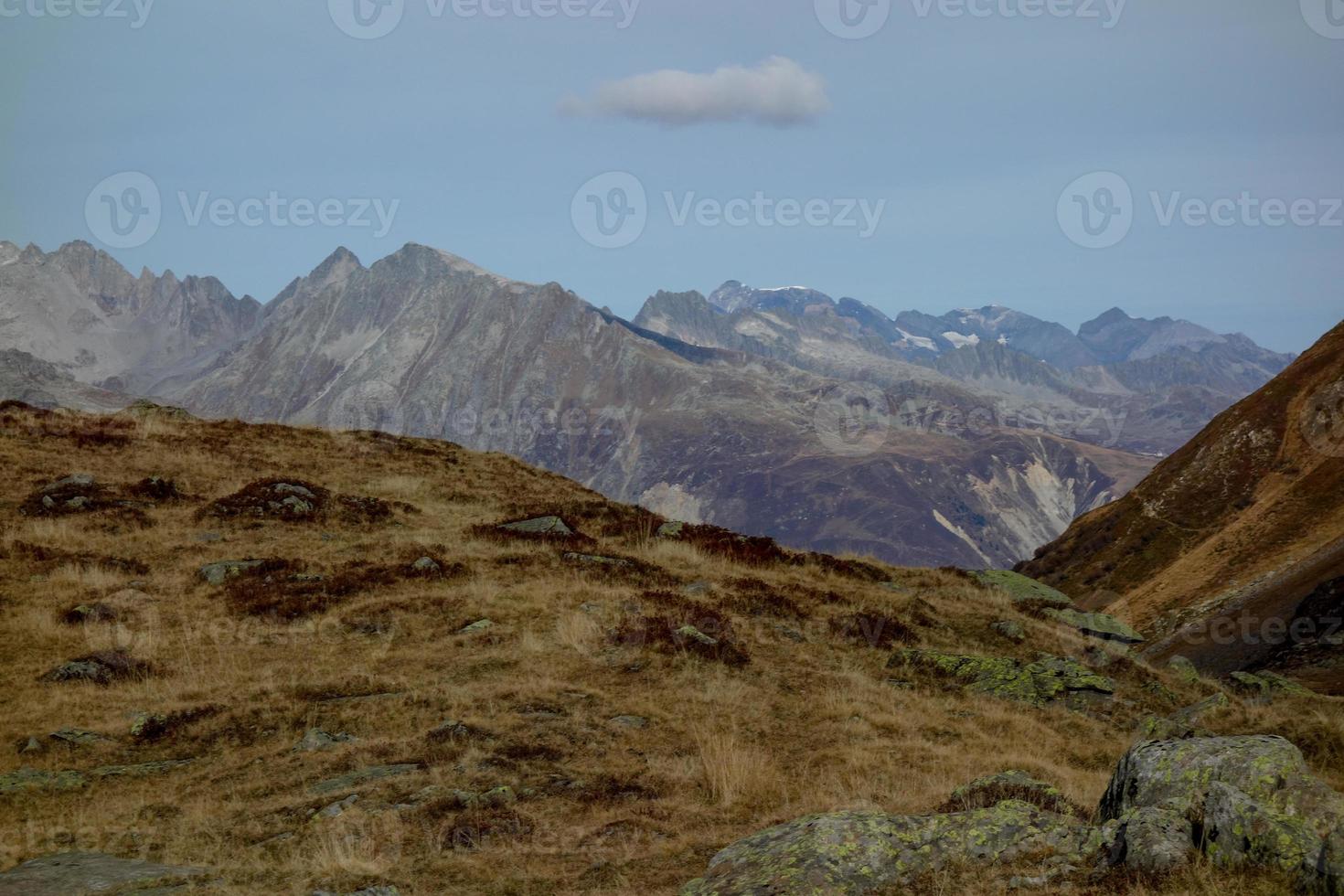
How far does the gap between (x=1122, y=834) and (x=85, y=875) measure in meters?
11.1

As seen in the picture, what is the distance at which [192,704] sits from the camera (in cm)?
1741

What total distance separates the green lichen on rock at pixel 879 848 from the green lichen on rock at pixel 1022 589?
24798 mm

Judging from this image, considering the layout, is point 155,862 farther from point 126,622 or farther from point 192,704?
point 126,622

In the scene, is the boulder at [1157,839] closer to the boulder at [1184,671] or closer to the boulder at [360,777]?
the boulder at [360,777]

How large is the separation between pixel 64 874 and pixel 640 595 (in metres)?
14.9

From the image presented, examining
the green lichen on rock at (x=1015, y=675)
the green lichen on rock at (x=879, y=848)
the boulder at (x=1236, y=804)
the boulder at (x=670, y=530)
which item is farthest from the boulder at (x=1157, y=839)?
the boulder at (x=670, y=530)

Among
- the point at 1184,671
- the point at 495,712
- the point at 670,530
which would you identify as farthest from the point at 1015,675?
the point at 670,530

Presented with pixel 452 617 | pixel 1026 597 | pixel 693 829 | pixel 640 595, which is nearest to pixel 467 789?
pixel 693 829

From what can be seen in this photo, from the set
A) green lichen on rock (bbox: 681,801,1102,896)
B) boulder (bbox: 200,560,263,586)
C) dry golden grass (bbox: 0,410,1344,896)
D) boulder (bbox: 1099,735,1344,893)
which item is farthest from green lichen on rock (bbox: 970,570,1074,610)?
boulder (bbox: 200,560,263,586)

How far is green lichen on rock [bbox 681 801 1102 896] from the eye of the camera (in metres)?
9.24

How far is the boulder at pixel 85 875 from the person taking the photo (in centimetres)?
1021

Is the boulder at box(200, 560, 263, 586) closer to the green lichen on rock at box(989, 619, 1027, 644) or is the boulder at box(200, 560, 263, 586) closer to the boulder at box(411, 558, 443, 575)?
the boulder at box(411, 558, 443, 575)

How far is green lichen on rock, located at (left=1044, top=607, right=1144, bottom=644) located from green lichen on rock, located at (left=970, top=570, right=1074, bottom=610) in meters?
1.45

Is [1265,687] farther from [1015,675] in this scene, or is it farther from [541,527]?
[541,527]
